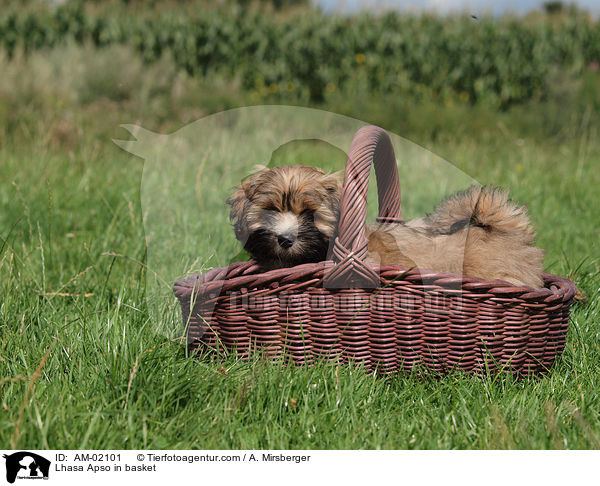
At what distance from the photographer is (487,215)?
2.98 m

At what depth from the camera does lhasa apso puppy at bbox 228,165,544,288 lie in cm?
272

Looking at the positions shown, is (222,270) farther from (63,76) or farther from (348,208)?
(63,76)

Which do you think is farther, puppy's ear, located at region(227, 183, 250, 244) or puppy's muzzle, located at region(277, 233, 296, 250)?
puppy's ear, located at region(227, 183, 250, 244)

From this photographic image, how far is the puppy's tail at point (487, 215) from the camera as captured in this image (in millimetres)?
2984

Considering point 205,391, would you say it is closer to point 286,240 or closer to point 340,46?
point 286,240

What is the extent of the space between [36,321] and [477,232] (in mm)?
2316

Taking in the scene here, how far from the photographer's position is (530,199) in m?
5.41

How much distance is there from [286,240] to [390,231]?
632mm

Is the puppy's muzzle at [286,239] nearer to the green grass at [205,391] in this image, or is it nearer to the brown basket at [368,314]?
the brown basket at [368,314]
